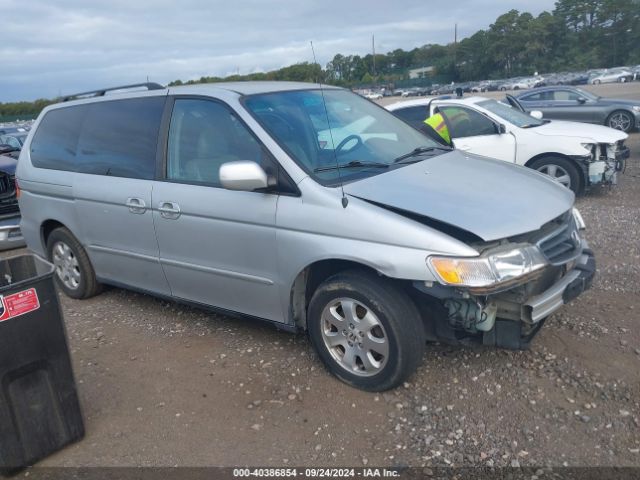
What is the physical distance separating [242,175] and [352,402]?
4.91ft

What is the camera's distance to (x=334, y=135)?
13.0ft

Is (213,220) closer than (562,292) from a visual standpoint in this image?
No

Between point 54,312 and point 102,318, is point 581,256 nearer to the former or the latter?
point 54,312

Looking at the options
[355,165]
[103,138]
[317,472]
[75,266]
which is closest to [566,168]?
[355,165]

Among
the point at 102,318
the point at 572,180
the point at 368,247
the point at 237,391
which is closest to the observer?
the point at 368,247

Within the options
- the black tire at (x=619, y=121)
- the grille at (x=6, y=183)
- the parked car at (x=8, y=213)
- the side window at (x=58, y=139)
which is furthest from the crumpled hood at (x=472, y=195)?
the black tire at (x=619, y=121)

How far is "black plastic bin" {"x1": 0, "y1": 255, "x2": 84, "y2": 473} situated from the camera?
112 inches

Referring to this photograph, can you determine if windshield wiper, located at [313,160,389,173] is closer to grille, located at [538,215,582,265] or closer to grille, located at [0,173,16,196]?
grille, located at [538,215,582,265]

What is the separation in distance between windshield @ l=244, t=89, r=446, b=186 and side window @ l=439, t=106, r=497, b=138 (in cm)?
411

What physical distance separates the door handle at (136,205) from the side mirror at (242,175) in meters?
1.10

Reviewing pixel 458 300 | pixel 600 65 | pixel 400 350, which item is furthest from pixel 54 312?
pixel 600 65

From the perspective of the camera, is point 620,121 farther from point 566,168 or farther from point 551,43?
point 551,43

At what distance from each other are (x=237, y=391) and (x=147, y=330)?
55.2 inches

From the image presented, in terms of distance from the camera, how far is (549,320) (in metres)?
4.17
